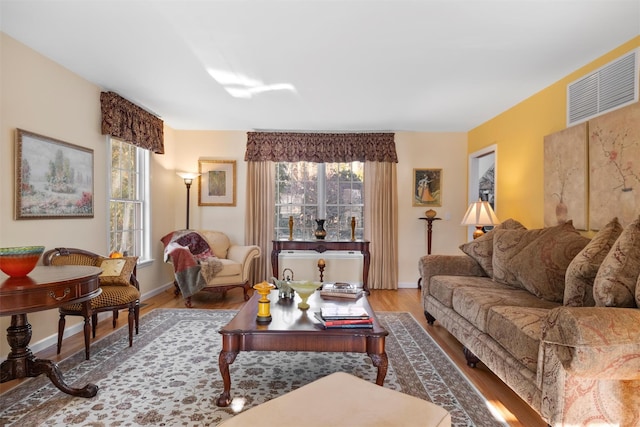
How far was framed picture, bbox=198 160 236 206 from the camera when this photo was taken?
218 inches

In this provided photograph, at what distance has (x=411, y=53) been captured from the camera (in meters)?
2.86

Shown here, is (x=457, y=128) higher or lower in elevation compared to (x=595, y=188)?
higher

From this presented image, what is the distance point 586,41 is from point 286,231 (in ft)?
13.8

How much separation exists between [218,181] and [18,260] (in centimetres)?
354

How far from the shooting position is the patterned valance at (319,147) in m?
5.43

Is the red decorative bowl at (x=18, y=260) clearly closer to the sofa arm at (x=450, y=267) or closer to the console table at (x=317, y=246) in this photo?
the console table at (x=317, y=246)

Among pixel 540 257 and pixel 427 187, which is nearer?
pixel 540 257

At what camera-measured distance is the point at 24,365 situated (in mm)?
2303

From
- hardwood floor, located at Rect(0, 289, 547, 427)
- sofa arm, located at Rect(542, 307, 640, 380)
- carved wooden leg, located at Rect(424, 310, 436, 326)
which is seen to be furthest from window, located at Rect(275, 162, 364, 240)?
sofa arm, located at Rect(542, 307, 640, 380)

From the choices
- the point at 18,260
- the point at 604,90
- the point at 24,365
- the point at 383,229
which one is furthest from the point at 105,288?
the point at 604,90

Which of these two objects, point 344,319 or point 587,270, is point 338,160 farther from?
point 587,270

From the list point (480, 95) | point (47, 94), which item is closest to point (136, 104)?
point (47, 94)

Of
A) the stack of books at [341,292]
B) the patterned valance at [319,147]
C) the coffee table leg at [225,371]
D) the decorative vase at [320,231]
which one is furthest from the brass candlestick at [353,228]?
the coffee table leg at [225,371]

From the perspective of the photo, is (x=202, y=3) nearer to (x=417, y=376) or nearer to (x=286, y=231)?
(x=417, y=376)
